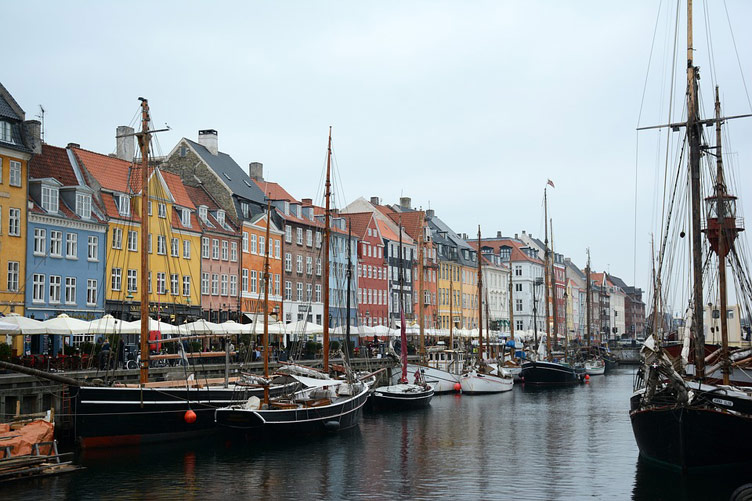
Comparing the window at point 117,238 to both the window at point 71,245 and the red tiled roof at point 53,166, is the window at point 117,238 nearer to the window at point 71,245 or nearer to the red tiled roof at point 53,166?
the window at point 71,245

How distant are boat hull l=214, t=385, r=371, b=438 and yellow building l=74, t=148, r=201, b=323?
2040 centimetres

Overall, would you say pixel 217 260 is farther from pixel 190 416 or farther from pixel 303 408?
pixel 190 416

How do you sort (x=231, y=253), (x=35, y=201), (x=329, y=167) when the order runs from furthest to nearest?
(x=231, y=253) → (x=35, y=201) → (x=329, y=167)

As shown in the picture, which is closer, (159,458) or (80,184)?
(159,458)

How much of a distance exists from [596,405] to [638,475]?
1098 inches

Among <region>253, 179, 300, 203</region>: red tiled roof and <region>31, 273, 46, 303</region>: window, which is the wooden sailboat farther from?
<region>253, 179, 300, 203</region>: red tiled roof

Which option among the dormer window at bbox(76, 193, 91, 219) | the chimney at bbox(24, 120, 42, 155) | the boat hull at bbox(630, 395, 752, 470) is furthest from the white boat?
the boat hull at bbox(630, 395, 752, 470)

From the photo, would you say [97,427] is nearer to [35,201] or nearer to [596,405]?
[35,201]

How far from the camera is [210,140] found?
79188 mm

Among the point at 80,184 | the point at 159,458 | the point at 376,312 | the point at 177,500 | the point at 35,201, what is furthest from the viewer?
the point at 376,312

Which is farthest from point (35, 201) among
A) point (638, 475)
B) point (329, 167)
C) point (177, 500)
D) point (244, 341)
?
point (638, 475)

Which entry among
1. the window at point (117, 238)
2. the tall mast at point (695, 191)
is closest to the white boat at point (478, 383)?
the window at point (117, 238)

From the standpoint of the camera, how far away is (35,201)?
53156 millimetres

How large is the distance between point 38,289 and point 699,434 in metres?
39.2
